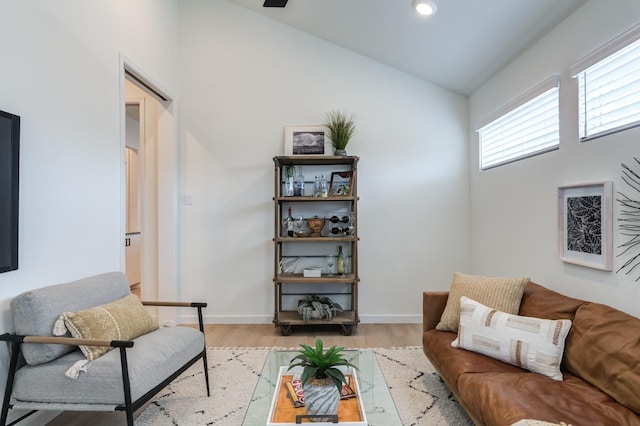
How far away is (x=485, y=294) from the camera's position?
2.25m

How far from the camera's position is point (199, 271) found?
3.83 m

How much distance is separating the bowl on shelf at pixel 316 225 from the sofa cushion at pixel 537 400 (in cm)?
208

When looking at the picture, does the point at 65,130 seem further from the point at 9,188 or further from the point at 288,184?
the point at 288,184

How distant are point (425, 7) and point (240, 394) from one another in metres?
3.16

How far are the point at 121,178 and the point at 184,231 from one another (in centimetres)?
122

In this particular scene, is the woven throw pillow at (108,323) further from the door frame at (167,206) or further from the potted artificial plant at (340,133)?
the potted artificial plant at (340,133)

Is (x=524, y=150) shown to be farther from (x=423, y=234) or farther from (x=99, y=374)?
(x=99, y=374)

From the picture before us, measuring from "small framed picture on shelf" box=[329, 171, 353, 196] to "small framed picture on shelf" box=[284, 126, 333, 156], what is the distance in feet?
0.88

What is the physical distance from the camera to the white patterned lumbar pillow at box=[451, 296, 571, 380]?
1.77 meters

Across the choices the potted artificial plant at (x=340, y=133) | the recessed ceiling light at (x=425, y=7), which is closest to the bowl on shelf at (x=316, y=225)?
the potted artificial plant at (x=340, y=133)

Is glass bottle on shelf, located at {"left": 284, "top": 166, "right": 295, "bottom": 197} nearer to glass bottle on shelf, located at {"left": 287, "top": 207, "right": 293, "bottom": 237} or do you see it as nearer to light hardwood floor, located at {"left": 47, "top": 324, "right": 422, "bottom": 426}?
glass bottle on shelf, located at {"left": 287, "top": 207, "right": 293, "bottom": 237}

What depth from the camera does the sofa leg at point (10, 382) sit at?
5.49ft

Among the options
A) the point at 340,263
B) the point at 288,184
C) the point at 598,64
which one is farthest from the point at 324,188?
the point at 598,64

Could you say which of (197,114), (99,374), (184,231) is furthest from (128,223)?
(99,374)
